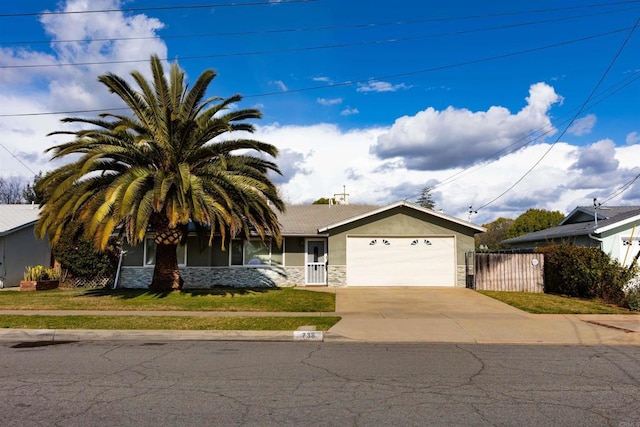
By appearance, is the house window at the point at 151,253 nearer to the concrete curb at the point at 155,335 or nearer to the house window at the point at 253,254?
the house window at the point at 253,254

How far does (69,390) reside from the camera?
615cm

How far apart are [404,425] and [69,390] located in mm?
Answer: 4134

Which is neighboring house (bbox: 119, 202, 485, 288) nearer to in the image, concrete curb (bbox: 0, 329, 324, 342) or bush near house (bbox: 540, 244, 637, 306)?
bush near house (bbox: 540, 244, 637, 306)

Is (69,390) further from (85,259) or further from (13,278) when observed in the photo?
(13,278)

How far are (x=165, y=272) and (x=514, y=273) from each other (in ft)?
44.3

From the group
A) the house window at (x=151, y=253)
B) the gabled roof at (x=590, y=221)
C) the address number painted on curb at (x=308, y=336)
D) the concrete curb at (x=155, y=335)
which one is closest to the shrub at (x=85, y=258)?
the house window at (x=151, y=253)

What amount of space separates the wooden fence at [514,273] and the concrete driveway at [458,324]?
11.3ft

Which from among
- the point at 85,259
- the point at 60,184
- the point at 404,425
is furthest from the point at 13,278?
the point at 404,425

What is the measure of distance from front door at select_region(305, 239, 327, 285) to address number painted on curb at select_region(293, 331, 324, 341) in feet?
38.0

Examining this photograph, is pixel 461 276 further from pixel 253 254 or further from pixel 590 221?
pixel 253 254

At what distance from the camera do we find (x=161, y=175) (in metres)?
15.1

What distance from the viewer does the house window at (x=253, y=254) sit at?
21984mm

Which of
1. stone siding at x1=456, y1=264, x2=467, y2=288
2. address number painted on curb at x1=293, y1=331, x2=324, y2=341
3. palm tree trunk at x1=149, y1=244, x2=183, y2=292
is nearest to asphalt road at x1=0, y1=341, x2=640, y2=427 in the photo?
address number painted on curb at x1=293, y1=331, x2=324, y2=341

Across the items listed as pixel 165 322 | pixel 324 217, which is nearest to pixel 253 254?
pixel 324 217
